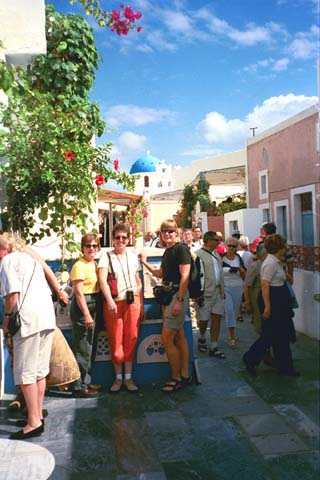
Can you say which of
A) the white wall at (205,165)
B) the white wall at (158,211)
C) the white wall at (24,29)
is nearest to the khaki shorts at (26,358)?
the white wall at (24,29)

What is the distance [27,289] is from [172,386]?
5.89 ft

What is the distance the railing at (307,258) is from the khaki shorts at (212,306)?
68.2 inches

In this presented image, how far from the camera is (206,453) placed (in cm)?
328

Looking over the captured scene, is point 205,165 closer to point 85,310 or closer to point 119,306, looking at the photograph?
point 119,306

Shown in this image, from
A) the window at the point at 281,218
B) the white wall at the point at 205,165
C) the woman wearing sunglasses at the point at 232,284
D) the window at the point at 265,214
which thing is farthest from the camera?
the white wall at the point at 205,165

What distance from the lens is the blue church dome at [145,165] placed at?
57.5 meters

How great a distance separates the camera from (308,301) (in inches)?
269

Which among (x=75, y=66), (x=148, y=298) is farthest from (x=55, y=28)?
(x=148, y=298)

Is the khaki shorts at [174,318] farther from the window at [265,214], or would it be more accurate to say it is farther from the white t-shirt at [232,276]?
the window at [265,214]

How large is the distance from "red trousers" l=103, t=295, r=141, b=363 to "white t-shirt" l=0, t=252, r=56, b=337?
3.27 feet

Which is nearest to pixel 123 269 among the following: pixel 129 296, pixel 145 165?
pixel 129 296

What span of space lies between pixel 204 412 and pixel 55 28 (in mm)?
5319

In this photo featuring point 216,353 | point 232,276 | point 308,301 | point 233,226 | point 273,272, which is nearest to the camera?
point 273,272

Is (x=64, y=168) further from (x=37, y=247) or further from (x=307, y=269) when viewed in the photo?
(x=307, y=269)
